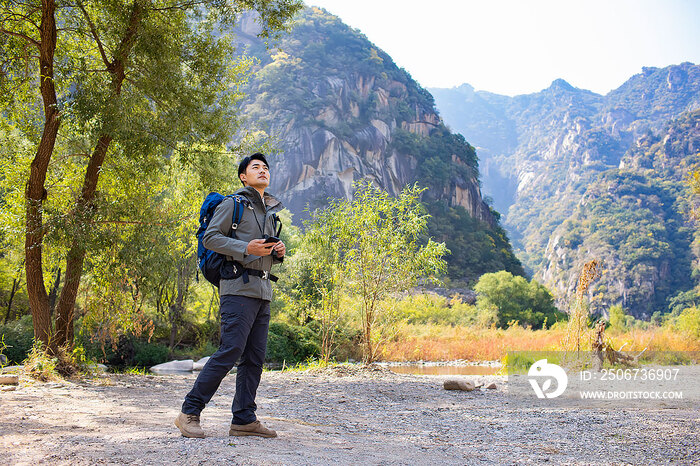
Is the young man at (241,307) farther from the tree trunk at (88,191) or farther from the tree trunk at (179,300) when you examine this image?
the tree trunk at (179,300)

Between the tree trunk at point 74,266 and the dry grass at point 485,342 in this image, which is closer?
the tree trunk at point 74,266

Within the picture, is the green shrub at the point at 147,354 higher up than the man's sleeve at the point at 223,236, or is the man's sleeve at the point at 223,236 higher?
the man's sleeve at the point at 223,236

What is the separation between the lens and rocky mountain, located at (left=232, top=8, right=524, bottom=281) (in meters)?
67.6

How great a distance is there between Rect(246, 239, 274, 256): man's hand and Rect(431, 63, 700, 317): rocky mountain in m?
10.3

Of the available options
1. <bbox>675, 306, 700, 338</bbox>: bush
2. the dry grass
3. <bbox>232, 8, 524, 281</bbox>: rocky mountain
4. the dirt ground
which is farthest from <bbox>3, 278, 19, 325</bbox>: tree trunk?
<bbox>232, 8, 524, 281</bbox>: rocky mountain

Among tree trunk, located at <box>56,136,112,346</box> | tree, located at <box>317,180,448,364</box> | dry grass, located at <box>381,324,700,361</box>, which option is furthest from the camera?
dry grass, located at <box>381,324,700,361</box>

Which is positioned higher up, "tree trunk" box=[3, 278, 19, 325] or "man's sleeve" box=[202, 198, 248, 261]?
"man's sleeve" box=[202, 198, 248, 261]

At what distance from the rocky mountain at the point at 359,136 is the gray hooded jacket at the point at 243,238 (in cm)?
5655

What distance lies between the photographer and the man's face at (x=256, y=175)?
3.38 meters

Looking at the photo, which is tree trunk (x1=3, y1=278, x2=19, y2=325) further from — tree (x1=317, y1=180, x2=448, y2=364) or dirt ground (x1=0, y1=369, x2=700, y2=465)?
tree (x1=317, y1=180, x2=448, y2=364)

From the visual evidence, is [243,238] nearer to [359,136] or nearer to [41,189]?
[41,189]

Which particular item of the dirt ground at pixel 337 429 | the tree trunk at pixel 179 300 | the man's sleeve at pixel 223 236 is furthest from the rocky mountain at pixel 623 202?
the tree trunk at pixel 179 300

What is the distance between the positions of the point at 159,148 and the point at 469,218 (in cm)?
7087

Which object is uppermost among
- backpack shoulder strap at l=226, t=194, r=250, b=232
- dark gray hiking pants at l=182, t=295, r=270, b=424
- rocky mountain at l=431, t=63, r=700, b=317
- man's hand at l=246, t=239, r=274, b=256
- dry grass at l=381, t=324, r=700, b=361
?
rocky mountain at l=431, t=63, r=700, b=317
